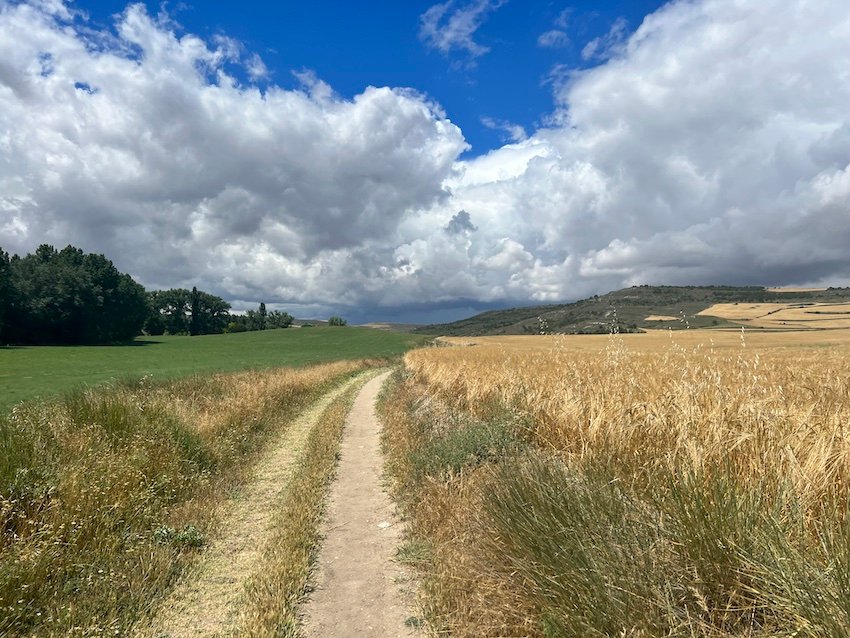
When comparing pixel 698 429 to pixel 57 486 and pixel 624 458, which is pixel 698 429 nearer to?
pixel 624 458

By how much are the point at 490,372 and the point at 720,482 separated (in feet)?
36.5

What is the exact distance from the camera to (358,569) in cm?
550

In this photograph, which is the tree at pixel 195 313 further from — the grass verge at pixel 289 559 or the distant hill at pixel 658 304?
the grass verge at pixel 289 559

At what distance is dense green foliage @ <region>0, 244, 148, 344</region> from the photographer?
76.4 m

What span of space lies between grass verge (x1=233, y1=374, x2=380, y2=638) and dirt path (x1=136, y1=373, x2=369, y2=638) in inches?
7.7

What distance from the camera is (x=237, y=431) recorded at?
12328 millimetres

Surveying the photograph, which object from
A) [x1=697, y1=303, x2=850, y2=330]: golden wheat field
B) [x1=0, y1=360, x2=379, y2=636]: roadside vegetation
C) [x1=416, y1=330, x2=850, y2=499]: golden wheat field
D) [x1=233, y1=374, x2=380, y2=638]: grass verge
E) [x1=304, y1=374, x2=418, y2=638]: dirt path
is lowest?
[x1=697, y1=303, x2=850, y2=330]: golden wheat field

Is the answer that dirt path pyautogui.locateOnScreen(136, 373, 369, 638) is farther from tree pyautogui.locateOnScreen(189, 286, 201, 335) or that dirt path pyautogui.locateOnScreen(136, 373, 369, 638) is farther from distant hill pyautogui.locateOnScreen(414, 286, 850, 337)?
tree pyautogui.locateOnScreen(189, 286, 201, 335)

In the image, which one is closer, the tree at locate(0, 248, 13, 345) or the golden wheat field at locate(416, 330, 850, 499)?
the golden wheat field at locate(416, 330, 850, 499)

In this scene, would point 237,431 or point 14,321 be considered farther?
point 14,321

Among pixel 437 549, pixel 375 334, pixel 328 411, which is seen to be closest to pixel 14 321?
pixel 375 334

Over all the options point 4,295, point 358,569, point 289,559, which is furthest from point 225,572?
point 4,295

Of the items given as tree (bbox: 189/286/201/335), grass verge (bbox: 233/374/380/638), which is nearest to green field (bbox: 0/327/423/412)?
grass verge (bbox: 233/374/380/638)

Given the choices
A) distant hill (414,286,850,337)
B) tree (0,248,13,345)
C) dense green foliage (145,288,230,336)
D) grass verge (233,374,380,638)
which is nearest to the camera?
grass verge (233,374,380,638)
